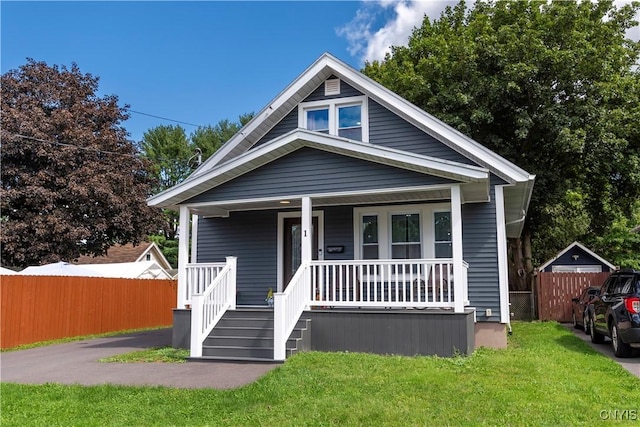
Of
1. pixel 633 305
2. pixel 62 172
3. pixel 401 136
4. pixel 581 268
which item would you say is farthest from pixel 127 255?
pixel 633 305

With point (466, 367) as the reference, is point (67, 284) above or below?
above

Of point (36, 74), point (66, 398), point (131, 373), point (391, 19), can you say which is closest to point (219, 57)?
point (391, 19)

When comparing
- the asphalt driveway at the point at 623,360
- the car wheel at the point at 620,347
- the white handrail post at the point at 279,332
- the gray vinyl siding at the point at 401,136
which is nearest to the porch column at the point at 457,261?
the gray vinyl siding at the point at 401,136

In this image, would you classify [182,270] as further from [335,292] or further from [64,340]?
[64,340]

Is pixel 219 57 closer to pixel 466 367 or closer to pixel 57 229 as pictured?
pixel 57 229

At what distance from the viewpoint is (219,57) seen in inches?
727

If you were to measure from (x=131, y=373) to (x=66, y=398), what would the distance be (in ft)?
5.17

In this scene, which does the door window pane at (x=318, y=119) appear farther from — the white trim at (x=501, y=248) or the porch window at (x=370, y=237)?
the white trim at (x=501, y=248)

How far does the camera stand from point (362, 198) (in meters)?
11.1

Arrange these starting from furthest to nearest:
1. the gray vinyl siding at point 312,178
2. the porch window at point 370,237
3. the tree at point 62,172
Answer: the tree at point 62,172 → the porch window at point 370,237 → the gray vinyl siding at point 312,178

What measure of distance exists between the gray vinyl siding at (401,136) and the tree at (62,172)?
43.7 feet

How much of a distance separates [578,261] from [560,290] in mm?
4077

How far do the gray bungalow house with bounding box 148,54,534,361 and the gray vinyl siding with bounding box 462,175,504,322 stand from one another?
0.02m

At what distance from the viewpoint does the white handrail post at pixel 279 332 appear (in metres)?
8.55
